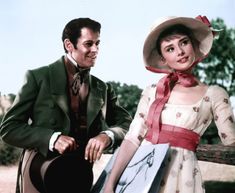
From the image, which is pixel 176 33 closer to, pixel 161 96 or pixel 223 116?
pixel 161 96

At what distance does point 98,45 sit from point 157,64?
572 millimetres

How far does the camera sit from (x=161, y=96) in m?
2.04

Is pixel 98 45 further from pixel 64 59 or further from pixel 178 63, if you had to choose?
pixel 178 63

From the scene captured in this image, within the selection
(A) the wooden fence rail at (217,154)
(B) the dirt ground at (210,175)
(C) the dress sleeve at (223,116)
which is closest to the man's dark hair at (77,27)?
(C) the dress sleeve at (223,116)

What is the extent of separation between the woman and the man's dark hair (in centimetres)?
58

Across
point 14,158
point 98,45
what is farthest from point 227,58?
point 98,45

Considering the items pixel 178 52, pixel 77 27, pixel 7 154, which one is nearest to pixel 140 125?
pixel 178 52

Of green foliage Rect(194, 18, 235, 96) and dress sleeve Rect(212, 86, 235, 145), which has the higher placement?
dress sleeve Rect(212, 86, 235, 145)

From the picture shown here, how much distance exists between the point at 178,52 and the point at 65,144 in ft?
2.60

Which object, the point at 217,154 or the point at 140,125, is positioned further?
the point at 217,154

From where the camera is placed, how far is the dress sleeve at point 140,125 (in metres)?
2.04

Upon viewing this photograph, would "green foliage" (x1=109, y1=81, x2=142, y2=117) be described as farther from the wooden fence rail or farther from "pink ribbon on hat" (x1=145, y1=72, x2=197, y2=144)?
"pink ribbon on hat" (x1=145, y1=72, x2=197, y2=144)

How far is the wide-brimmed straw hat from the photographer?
2.08 m

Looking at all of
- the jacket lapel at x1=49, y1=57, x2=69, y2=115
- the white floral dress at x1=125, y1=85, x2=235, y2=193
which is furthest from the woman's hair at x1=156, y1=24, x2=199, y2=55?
the jacket lapel at x1=49, y1=57, x2=69, y2=115
